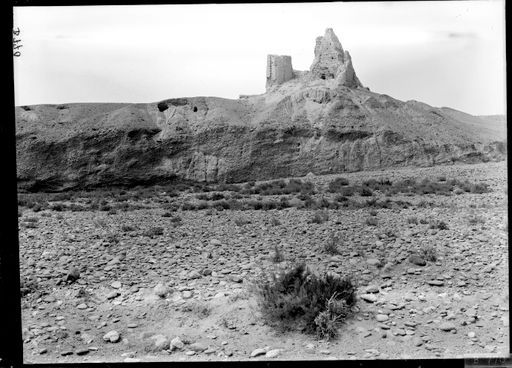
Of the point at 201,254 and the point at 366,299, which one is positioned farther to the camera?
the point at 201,254

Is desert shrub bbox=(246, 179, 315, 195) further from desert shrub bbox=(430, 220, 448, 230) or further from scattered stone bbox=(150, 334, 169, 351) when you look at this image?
scattered stone bbox=(150, 334, 169, 351)

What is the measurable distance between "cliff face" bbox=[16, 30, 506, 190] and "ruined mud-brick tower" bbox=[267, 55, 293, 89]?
93mm

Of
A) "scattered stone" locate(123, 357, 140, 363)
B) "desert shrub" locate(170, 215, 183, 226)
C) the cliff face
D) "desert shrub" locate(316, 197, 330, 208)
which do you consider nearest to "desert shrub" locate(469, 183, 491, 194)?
the cliff face

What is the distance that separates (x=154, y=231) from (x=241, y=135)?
2496 millimetres

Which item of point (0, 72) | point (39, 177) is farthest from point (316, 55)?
point (39, 177)

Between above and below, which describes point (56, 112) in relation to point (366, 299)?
above

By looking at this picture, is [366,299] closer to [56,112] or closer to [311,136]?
[311,136]

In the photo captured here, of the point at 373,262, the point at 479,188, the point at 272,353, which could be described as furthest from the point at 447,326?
the point at 479,188

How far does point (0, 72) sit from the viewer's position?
189 inches

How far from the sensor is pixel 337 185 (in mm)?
7348

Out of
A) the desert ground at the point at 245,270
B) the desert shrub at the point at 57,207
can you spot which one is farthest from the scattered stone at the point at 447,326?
the desert shrub at the point at 57,207

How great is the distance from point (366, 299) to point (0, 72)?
5340mm

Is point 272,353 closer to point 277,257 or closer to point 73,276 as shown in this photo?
point 277,257

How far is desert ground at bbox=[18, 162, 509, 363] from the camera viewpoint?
A: 4965 millimetres
